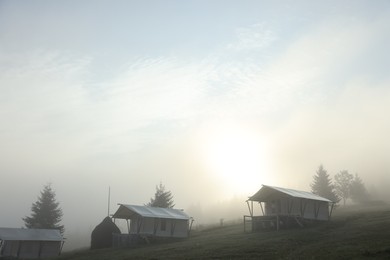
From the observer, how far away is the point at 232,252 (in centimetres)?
2853

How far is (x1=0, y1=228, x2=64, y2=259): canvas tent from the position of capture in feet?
158

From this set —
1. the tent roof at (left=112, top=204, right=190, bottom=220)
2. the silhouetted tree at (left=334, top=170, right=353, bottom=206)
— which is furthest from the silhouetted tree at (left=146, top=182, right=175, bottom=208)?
the silhouetted tree at (left=334, top=170, right=353, bottom=206)

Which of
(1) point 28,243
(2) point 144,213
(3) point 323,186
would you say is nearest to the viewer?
(2) point 144,213

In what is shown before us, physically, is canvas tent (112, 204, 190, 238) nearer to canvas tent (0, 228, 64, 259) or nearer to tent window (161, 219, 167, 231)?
tent window (161, 219, 167, 231)

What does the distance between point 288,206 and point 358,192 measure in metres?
55.2

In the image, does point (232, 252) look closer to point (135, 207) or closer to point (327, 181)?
point (135, 207)

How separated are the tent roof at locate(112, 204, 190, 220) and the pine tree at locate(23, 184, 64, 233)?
19644 millimetres

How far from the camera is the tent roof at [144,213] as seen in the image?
A: 1900 inches

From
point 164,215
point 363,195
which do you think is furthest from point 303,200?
point 363,195

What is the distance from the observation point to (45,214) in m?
65.2

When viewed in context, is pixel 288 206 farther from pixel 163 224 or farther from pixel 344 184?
pixel 344 184

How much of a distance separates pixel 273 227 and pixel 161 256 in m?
18.2

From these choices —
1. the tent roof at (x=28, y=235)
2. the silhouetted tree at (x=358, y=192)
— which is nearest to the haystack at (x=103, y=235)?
the tent roof at (x=28, y=235)

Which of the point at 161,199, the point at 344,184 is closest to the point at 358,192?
the point at 344,184
